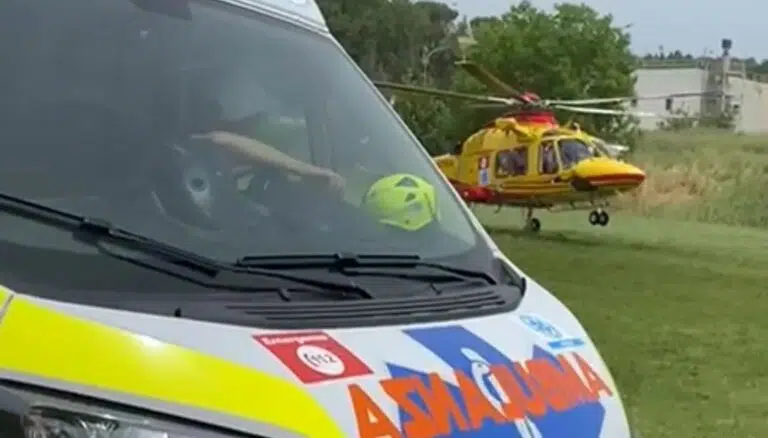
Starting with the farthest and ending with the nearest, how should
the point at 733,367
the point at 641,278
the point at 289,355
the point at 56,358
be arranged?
the point at 641,278
the point at 733,367
the point at 289,355
the point at 56,358

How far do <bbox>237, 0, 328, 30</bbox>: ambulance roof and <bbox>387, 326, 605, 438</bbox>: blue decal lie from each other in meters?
1.18

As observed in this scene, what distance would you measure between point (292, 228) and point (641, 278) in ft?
63.1

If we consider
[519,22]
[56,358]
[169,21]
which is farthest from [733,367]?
[519,22]

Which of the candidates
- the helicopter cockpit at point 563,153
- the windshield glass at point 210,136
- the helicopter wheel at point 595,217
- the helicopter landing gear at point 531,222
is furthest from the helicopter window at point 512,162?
the windshield glass at point 210,136

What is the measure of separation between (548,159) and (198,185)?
2774cm

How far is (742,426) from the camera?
10.1 meters

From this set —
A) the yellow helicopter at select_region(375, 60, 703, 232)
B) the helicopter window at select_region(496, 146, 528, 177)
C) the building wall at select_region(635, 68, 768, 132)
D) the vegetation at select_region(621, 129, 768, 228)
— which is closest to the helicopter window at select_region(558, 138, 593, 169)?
the yellow helicopter at select_region(375, 60, 703, 232)

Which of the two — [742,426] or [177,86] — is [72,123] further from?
[742,426]

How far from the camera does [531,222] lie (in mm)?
32969

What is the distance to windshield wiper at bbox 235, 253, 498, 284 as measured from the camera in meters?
2.88

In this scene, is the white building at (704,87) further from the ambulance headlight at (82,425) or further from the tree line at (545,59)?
the ambulance headlight at (82,425)

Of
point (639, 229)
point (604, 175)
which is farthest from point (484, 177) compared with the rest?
point (639, 229)

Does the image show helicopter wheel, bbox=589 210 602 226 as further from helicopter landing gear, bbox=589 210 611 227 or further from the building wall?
the building wall

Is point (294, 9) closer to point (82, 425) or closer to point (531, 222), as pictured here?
point (82, 425)
